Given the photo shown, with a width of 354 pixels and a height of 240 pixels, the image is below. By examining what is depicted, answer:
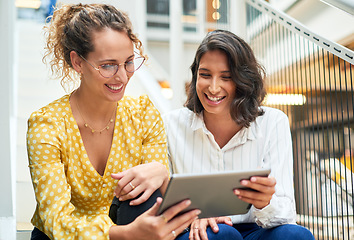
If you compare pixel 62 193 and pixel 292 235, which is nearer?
pixel 62 193

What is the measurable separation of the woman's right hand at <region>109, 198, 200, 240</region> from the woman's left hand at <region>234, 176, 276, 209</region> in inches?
6.7

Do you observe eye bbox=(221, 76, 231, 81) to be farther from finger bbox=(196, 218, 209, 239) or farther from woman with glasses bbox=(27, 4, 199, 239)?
finger bbox=(196, 218, 209, 239)

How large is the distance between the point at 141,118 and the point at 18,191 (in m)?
1.04

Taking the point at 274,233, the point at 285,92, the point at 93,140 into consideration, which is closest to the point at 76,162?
the point at 93,140

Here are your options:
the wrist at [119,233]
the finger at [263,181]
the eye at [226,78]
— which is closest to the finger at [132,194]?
the wrist at [119,233]

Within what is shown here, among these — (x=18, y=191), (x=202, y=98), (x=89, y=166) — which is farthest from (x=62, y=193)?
(x=18, y=191)

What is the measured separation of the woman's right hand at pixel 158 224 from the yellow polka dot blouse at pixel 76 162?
0.11 m

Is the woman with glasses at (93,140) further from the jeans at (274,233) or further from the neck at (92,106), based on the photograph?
the jeans at (274,233)

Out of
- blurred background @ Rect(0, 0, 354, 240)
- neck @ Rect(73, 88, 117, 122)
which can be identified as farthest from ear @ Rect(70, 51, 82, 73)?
blurred background @ Rect(0, 0, 354, 240)

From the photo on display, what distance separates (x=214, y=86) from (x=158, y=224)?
83 centimetres

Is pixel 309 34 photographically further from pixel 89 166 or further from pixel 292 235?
pixel 89 166

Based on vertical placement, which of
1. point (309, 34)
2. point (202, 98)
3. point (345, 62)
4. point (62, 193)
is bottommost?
point (62, 193)

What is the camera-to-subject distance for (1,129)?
1910mm

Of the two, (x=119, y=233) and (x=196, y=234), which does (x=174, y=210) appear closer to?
(x=119, y=233)
